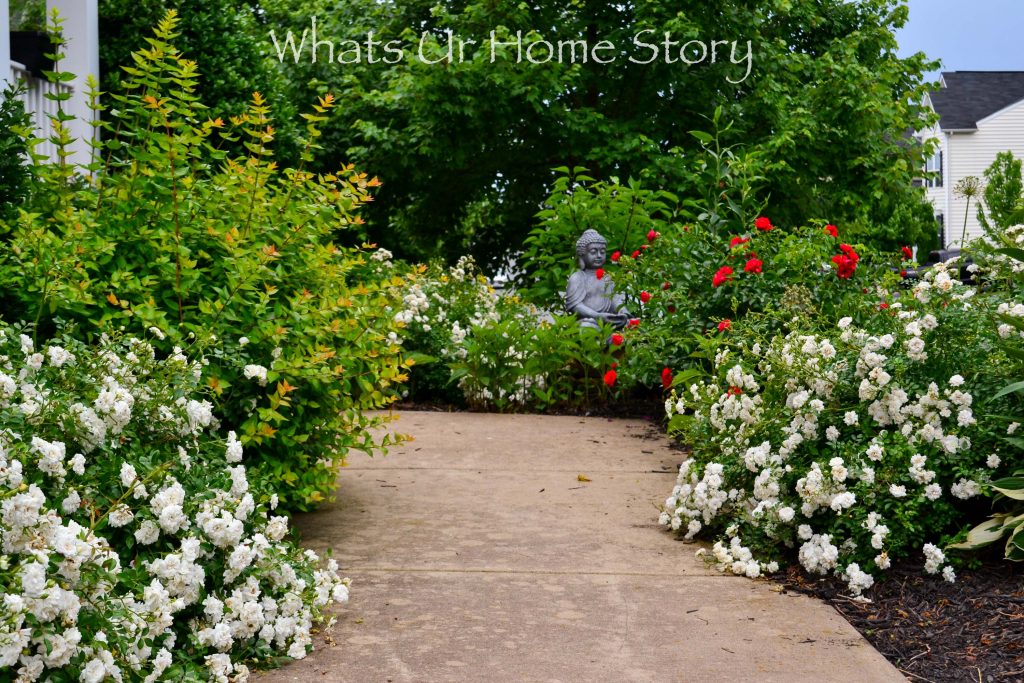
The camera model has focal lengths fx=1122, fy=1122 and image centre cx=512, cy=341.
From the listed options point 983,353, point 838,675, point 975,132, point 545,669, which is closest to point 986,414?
point 983,353

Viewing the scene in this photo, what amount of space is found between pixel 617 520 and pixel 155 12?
893cm

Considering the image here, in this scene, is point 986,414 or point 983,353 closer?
point 986,414

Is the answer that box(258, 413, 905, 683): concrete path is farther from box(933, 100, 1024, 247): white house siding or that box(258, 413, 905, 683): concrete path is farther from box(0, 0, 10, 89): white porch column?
box(933, 100, 1024, 247): white house siding

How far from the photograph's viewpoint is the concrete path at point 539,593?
3525 mm

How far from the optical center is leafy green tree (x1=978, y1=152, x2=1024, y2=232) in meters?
4.92

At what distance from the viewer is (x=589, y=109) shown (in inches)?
596

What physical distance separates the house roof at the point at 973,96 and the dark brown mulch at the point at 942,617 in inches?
1563

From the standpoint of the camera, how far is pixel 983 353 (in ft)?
15.9

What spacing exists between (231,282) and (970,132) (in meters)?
41.1

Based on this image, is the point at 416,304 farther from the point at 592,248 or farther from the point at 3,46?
the point at 3,46

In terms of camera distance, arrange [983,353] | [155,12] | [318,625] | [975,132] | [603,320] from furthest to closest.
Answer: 1. [975,132]
2. [155,12]
3. [603,320]
4. [983,353]
5. [318,625]

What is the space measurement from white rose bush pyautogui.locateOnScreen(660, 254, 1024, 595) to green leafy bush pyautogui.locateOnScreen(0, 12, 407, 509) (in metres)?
1.65

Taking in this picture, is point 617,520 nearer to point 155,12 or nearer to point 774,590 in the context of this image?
point 774,590

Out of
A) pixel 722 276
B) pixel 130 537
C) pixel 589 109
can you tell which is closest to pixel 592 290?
pixel 722 276
